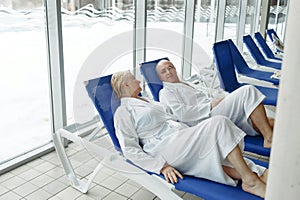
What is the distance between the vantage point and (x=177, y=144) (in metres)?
1.81

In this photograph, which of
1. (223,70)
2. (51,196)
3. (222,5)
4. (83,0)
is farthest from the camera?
(222,5)

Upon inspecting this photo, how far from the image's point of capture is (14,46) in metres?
2.67

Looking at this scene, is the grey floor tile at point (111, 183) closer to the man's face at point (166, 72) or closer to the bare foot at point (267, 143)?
the man's face at point (166, 72)

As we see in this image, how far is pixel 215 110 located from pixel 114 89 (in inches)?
31.7

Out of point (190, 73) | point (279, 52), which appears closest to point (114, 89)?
point (190, 73)

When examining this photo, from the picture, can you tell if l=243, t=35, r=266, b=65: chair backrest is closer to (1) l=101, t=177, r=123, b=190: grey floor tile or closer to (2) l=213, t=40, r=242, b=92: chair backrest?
(2) l=213, t=40, r=242, b=92: chair backrest

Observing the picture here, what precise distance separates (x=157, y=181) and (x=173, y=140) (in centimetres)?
26

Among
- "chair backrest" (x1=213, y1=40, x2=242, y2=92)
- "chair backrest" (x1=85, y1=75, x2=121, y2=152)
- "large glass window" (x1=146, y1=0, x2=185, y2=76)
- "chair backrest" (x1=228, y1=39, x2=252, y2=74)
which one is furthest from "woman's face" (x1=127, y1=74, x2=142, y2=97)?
"chair backrest" (x1=228, y1=39, x2=252, y2=74)

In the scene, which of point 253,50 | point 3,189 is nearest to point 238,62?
point 253,50

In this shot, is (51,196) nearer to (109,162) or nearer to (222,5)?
(109,162)

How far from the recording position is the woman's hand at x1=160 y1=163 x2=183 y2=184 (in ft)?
5.57

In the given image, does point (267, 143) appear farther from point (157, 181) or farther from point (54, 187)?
point (54, 187)

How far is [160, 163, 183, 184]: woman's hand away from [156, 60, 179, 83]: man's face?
2.66 feet

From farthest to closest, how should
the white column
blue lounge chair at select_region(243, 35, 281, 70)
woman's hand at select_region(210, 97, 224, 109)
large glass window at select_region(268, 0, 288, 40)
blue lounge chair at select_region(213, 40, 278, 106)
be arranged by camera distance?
large glass window at select_region(268, 0, 288, 40) → blue lounge chair at select_region(243, 35, 281, 70) → blue lounge chair at select_region(213, 40, 278, 106) → woman's hand at select_region(210, 97, 224, 109) → the white column
